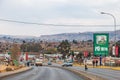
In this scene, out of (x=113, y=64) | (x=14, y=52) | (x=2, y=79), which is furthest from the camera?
(x=14, y=52)

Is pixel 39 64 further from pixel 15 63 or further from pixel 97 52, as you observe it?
pixel 97 52

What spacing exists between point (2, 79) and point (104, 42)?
12.6 meters

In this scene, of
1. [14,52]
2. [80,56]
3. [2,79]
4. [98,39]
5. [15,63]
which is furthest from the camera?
[80,56]

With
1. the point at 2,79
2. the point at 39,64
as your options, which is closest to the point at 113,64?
the point at 39,64

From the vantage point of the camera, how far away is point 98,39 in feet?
105

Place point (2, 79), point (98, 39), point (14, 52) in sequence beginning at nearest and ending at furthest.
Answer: point (98, 39) → point (2, 79) → point (14, 52)

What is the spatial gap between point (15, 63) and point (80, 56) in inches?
3442

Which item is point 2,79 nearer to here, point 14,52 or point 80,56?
point 14,52

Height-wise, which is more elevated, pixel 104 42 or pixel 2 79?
pixel 104 42

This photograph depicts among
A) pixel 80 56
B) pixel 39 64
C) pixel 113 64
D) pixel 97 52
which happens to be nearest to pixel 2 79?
pixel 97 52

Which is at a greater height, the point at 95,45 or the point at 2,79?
the point at 95,45

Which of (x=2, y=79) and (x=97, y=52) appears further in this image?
(x=2, y=79)

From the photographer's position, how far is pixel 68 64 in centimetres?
11194

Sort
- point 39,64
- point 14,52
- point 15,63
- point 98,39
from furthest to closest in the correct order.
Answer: point 39,64, point 14,52, point 15,63, point 98,39
